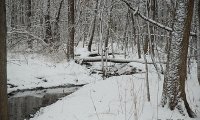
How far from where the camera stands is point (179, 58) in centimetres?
716

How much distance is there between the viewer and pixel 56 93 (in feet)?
49.3

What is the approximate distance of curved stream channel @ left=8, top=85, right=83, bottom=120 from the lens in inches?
433

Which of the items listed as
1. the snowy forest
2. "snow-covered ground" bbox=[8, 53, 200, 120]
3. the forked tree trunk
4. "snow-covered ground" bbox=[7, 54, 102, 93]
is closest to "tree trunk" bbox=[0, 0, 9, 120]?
the snowy forest

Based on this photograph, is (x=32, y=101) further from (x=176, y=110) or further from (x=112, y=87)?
(x=176, y=110)

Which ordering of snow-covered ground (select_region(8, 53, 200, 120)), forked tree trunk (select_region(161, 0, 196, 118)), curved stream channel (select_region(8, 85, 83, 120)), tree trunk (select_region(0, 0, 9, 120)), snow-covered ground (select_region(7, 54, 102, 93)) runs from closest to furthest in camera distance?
tree trunk (select_region(0, 0, 9, 120))
forked tree trunk (select_region(161, 0, 196, 118))
snow-covered ground (select_region(8, 53, 200, 120))
curved stream channel (select_region(8, 85, 83, 120))
snow-covered ground (select_region(7, 54, 102, 93))

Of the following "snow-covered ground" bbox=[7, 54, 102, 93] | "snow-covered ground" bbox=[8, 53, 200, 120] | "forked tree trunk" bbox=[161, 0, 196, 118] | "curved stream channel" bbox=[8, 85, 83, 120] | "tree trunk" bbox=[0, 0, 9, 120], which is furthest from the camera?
"snow-covered ground" bbox=[7, 54, 102, 93]

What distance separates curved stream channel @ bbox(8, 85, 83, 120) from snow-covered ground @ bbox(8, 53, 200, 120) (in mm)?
698

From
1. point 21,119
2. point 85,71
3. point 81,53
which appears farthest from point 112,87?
point 81,53

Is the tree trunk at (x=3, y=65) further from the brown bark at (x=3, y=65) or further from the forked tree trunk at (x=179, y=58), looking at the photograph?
the forked tree trunk at (x=179, y=58)

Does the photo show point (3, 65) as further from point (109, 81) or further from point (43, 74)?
point (43, 74)

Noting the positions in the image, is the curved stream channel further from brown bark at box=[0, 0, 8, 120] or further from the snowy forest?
brown bark at box=[0, 0, 8, 120]

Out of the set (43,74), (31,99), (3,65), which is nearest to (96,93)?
(31,99)

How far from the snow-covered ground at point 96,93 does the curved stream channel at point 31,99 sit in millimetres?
698

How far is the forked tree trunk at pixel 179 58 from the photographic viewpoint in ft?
23.3
